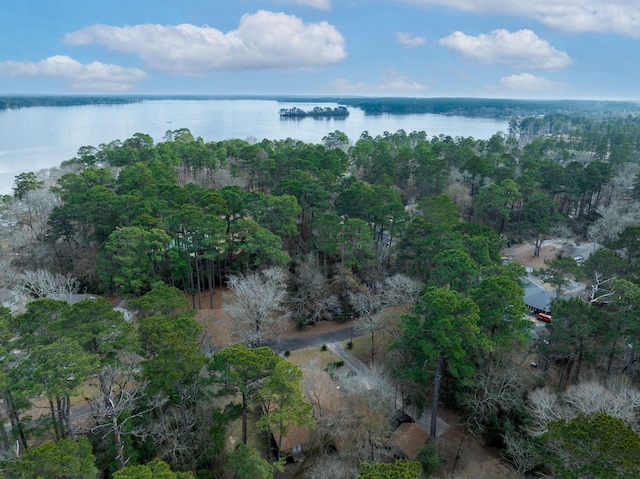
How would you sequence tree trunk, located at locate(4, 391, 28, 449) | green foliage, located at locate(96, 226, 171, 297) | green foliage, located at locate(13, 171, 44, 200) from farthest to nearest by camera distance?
1. green foliage, located at locate(13, 171, 44, 200)
2. green foliage, located at locate(96, 226, 171, 297)
3. tree trunk, located at locate(4, 391, 28, 449)

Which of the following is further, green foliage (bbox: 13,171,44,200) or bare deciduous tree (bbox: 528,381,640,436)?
green foliage (bbox: 13,171,44,200)

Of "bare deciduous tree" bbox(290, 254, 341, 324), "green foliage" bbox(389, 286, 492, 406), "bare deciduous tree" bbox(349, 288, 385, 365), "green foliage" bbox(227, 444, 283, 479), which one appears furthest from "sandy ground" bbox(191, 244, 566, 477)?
"green foliage" bbox(227, 444, 283, 479)

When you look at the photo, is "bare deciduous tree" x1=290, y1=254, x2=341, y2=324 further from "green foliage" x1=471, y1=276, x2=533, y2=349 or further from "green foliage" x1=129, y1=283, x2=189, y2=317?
"green foliage" x1=471, y1=276, x2=533, y2=349

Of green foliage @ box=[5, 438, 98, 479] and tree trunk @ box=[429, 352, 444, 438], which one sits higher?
green foliage @ box=[5, 438, 98, 479]

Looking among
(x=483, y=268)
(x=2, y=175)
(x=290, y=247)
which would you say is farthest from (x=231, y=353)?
(x=2, y=175)

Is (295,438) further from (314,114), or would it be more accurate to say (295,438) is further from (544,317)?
(314,114)

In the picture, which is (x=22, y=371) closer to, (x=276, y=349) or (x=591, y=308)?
(x=276, y=349)

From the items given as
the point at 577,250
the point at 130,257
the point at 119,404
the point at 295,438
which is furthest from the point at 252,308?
the point at 577,250
